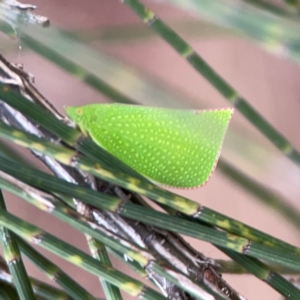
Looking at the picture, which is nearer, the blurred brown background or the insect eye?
the insect eye

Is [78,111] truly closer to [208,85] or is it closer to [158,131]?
[158,131]

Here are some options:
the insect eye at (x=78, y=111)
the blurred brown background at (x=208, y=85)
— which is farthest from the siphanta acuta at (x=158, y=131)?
the blurred brown background at (x=208, y=85)

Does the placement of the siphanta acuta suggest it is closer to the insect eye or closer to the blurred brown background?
the insect eye

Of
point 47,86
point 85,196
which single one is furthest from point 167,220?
point 47,86

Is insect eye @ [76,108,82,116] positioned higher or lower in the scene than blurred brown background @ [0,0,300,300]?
lower

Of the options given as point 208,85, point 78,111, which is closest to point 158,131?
point 78,111

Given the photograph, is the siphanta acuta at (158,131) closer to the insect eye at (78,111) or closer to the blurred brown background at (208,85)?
the insect eye at (78,111)

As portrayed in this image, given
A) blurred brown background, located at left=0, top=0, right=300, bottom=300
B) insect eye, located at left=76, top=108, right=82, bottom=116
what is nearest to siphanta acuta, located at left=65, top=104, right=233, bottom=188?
insect eye, located at left=76, top=108, right=82, bottom=116
